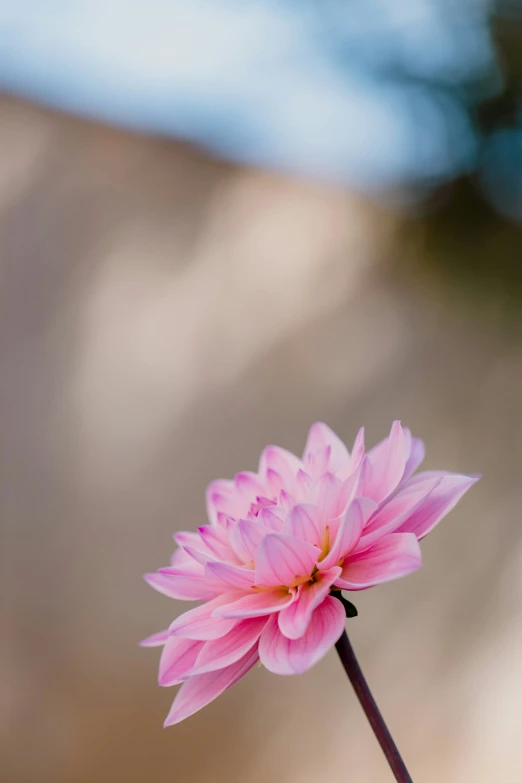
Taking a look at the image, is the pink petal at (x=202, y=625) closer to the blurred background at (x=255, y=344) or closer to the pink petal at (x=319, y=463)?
the pink petal at (x=319, y=463)

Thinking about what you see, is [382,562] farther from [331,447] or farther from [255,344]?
[255,344]

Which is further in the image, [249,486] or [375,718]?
[249,486]

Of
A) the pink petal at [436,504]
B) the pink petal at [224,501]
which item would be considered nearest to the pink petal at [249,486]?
the pink petal at [224,501]

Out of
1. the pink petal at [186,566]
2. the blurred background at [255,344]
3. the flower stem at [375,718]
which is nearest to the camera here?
the flower stem at [375,718]

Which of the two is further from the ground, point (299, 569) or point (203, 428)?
point (299, 569)

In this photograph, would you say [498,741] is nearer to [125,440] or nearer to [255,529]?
[125,440]

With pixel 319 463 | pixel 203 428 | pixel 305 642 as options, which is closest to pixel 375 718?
pixel 305 642

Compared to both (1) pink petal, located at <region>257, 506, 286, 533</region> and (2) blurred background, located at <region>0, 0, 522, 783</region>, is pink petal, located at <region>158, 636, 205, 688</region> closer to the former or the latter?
(1) pink petal, located at <region>257, 506, 286, 533</region>

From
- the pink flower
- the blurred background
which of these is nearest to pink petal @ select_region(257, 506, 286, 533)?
the pink flower
